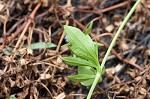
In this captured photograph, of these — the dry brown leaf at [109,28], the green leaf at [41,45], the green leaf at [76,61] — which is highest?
the dry brown leaf at [109,28]

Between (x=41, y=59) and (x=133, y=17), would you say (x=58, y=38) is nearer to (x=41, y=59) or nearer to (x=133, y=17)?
(x=41, y=59)

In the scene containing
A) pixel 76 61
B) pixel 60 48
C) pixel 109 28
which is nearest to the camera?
pixel 76 61

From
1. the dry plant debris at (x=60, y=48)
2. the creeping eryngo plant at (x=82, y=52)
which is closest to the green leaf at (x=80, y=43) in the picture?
the creeping eryngo plant at (x=82, y=52)

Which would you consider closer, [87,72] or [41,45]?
[87,72]

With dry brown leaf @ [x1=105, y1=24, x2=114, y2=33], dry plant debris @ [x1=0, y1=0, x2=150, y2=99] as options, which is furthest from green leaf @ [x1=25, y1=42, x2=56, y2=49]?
dry brown leaf @ [x1=105, y1=24, x2=114, y2=33]

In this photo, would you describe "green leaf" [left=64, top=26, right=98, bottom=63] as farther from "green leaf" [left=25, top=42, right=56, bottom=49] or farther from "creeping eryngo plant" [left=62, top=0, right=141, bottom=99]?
"green leaf" [left=25, top=42, right=56, bottom=49]

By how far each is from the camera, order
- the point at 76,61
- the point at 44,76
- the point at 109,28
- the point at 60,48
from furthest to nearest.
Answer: the point at 109,28
the point at 60,48
the point at 44,76
the point at 76,61

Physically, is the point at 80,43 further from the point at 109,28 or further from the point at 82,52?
the point at 109,28

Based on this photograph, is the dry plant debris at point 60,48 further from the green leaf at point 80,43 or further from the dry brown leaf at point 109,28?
the green leaf at point 80,43

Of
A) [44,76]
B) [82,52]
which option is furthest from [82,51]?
[44,76]

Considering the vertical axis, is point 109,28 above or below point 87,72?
above
